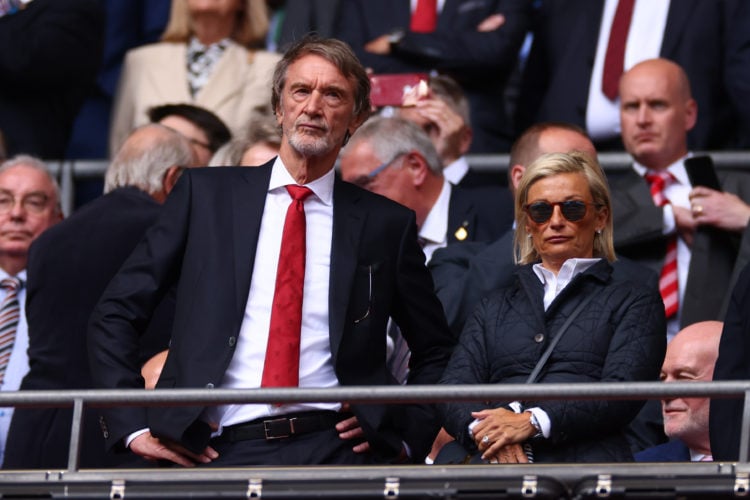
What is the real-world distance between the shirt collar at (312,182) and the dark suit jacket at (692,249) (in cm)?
244

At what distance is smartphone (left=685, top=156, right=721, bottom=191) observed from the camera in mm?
8570

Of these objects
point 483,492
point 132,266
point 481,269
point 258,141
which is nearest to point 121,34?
point 258,141

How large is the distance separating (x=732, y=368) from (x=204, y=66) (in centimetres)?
487

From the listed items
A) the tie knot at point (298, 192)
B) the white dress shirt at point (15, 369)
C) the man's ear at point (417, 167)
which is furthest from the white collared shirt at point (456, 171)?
the tie knot at point (298, 192)

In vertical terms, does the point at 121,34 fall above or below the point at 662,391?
above

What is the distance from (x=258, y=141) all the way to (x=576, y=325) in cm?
231

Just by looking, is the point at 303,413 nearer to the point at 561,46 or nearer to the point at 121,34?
the point at 561,46

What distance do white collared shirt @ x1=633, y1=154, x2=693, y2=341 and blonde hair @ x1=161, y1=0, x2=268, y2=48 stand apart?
8.58ft

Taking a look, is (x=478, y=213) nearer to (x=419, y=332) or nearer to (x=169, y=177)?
(x=169, y=177)

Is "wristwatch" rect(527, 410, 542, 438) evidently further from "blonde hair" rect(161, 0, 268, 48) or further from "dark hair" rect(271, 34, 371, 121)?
"blonde hair" rect(161, 0, 268, 48)

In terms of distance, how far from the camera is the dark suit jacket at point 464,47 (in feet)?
32.3

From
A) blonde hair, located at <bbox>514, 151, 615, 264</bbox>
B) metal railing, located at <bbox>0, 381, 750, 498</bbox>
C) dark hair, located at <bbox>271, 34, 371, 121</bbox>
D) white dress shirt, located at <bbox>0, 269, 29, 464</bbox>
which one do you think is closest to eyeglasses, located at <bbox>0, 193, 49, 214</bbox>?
white dress shirt, located at <bbox>0, 269, 29, 464</bbox>

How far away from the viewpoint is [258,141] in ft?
25.9

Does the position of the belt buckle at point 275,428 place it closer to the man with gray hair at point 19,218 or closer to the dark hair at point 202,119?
the man with gray hair at point 19,218
